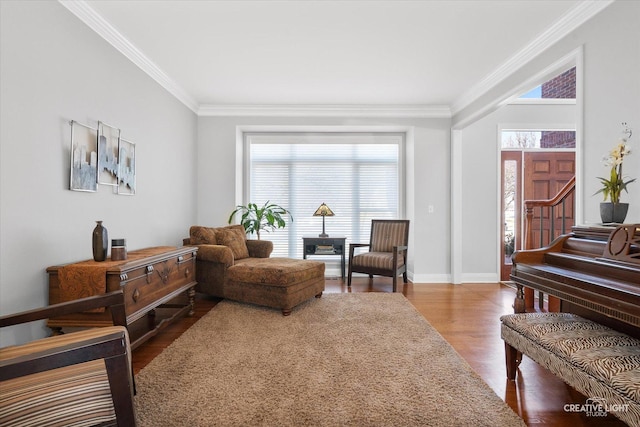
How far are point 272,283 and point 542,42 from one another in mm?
3447

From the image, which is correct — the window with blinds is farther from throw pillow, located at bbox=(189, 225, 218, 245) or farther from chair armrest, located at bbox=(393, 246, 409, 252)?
throw pillow, located at bbox=(189, 225, 218, 245)

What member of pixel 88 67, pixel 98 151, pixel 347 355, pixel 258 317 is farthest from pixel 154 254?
pixel 347 355

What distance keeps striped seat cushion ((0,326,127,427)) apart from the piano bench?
6.18 feet

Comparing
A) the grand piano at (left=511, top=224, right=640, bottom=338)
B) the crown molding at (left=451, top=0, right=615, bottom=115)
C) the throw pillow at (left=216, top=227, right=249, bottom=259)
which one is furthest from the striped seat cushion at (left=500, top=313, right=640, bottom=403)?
the throw pillow at (left=216, top=227, right=249, bottom=259)

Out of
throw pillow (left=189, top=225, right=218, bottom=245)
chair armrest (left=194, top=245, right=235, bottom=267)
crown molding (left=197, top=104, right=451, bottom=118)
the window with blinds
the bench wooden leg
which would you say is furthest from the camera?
the window with blinds

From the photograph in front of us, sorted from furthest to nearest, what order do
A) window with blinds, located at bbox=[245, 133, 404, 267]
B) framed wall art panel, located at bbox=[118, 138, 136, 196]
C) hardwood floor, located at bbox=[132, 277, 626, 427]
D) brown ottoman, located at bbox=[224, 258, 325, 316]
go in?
window with blinds, located at bbox=[245, 133, 404, 267], brown ottoman, located at bbox=[224, 258, 325, 316], framed wall art panel, located at bbox=[118, 138, 136, 196], hardwood floor, located at bbox=[132, 277, 626, 427]

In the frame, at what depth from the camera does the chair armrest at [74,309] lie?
1489 millimetres

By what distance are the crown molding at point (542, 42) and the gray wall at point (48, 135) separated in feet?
12.6

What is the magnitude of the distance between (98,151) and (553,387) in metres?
3.74

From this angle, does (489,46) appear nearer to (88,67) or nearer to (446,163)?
(446,163)

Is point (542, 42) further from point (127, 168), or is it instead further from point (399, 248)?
point (127, 168)

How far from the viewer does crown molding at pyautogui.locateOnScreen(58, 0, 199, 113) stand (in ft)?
8.39

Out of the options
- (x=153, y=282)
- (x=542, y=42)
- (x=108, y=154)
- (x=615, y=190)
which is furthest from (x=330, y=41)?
(x=153, y=282)

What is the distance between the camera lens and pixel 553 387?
2.10 metres
